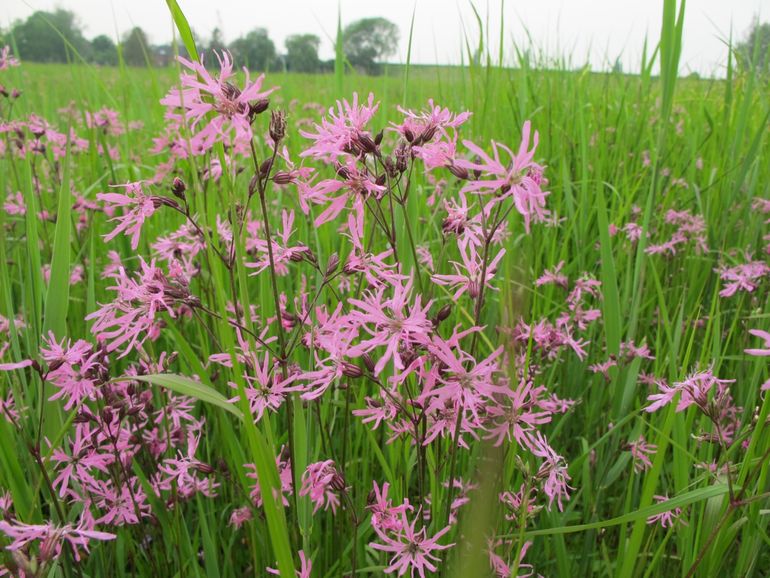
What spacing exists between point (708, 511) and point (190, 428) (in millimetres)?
1325

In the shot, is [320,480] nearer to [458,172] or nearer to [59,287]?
[458,172]

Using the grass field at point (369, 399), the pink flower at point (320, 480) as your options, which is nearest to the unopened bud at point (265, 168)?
the grass field at point (369, 399)

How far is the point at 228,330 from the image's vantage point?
100 cm

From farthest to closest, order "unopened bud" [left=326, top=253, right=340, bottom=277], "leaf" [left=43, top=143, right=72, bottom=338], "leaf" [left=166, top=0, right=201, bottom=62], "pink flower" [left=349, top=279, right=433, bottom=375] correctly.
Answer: "leaf" [left=43, top=143, right=72, bottom=338] → "unopened bud" [left=326, top=253, right=340, bottom=277] → "leaf" [left=166, top=0, right=201, bottom=62] → "pink flower" [left=349, top=279, right=433, bottom=375]

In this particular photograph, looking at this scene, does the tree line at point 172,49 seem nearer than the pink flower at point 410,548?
No

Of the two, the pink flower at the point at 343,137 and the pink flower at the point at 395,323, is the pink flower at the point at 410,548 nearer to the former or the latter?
the pink flower at the point at 395,323

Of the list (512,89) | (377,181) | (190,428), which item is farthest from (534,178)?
(512,89)

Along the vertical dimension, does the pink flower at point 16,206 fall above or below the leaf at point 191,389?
above

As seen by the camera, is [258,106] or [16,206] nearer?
[258,106]

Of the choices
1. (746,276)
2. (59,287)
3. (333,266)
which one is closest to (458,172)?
(333,266)

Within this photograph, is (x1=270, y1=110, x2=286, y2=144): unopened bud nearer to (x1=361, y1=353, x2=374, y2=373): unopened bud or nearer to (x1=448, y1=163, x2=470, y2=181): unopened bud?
(x1=448, y1=163, x2=470, y2=181): unopened bud

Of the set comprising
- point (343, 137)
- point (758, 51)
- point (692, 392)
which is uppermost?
point (758, 51)

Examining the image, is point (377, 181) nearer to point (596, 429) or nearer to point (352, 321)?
point (352, 321)

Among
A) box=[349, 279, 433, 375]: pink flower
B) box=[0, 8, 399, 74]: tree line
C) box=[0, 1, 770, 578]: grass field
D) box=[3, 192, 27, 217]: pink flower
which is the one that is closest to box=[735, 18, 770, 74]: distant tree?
box=[0, 1, 770, 578]: grass field
